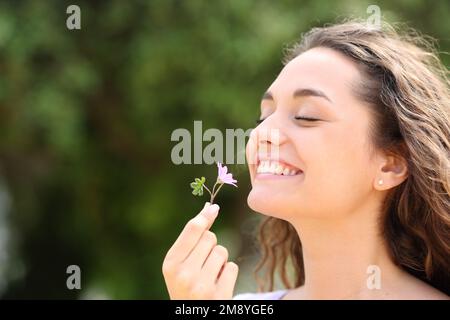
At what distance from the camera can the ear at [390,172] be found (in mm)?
2498

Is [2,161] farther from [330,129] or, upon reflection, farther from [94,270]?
[330,129]

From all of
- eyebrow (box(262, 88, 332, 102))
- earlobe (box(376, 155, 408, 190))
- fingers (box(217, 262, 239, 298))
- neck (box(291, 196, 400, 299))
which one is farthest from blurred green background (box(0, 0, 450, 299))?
fingers (box(217, 262, 239, 298))

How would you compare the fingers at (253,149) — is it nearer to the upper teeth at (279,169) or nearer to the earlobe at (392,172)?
the upper teeth at (279,169)

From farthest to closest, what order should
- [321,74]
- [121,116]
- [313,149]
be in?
[121,116] < [321,74] < [313,149]

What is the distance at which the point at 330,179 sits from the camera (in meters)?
2.38

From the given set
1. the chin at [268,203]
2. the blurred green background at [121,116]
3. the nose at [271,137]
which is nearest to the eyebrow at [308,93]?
the nose at [271,137]

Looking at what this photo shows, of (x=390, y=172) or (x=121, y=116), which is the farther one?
(x=121, y=116)

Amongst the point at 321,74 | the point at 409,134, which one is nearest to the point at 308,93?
the point at 321,74

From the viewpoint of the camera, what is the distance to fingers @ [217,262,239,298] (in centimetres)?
215

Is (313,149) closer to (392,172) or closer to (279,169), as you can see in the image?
(279,169)

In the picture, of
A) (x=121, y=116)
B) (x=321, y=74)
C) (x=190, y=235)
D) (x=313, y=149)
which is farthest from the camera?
(x=121, y=116)

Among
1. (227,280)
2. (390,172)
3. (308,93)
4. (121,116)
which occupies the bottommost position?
(227,280)

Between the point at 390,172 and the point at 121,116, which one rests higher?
the point at 121,116

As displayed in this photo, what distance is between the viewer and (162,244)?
6586 mm
